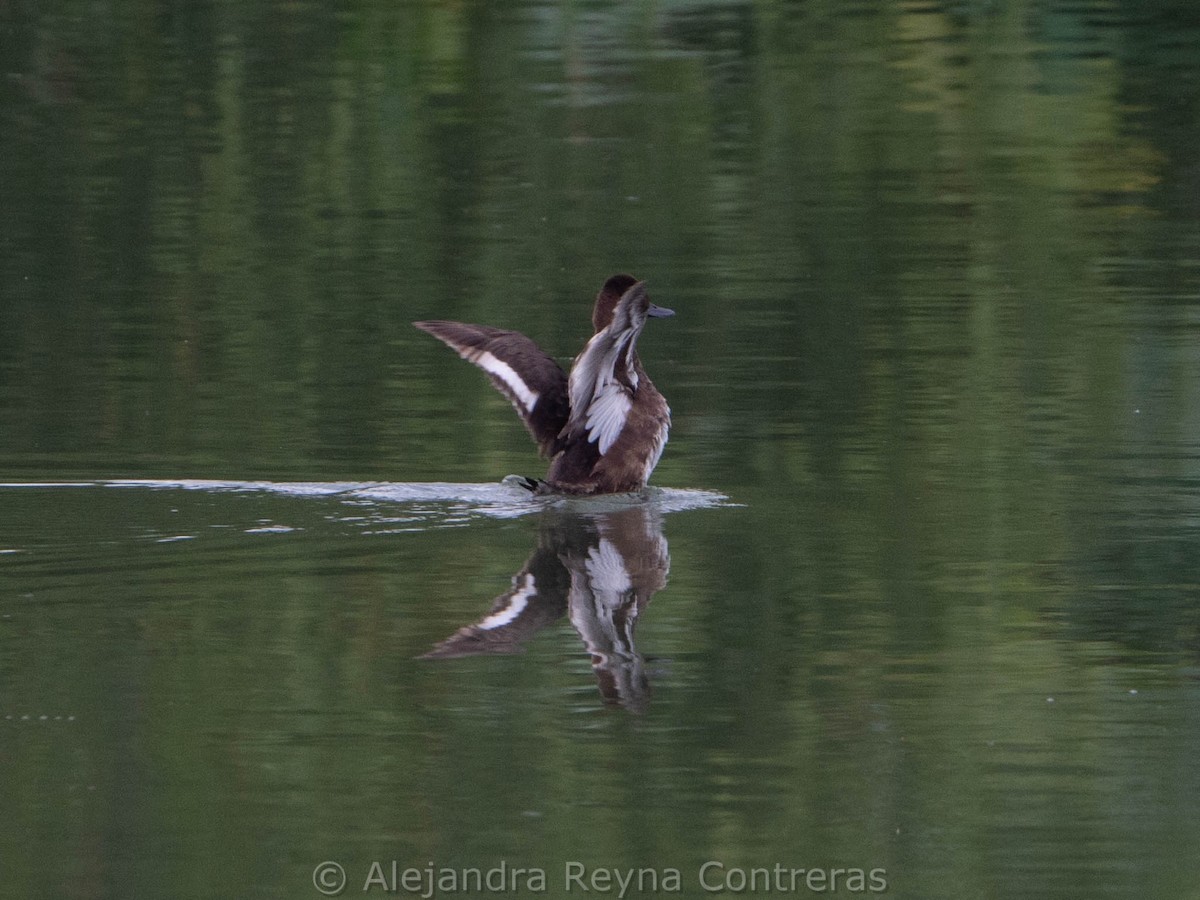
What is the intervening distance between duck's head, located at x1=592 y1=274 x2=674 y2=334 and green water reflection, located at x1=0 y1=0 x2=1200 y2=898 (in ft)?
2.40

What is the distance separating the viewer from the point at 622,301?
25.6 feet

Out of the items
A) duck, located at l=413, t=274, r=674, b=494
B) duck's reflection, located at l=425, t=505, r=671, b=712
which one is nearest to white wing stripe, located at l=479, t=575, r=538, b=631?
duck's reflection, located at l=425, t=505, r=671, b=712

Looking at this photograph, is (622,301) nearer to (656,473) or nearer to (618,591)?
(618,591)

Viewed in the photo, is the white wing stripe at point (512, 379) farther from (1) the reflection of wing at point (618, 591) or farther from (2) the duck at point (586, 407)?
(1) the reflection of wing at point (618, 591)

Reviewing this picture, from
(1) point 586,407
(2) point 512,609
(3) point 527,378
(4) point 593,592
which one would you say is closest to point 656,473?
(1) point 586,407

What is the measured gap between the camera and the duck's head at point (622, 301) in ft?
25.5

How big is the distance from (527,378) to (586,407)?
26cm

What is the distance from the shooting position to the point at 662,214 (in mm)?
16031

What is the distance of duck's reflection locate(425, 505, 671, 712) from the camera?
628 cm

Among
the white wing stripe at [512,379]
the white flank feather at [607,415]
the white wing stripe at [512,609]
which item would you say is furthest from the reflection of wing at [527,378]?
the white wing stripe at [512,609]

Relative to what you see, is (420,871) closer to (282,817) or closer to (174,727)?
(282,817)

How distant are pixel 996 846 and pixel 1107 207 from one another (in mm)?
12447

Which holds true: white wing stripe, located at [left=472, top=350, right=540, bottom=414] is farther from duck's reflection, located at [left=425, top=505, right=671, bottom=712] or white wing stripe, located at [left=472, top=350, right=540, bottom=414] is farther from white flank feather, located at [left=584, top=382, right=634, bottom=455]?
duck's reflection, located at [left=425, top=505, right=671, bottom=712]

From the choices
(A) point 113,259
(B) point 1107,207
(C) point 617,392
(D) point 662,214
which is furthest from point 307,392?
(B) point 1107,207
